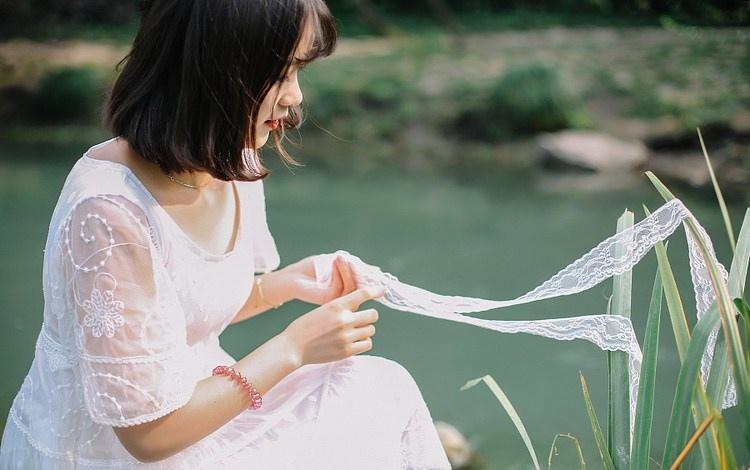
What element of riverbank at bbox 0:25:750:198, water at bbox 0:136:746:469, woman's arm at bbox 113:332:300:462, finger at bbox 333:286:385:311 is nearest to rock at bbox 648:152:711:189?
riverbank at bbox 0:25:750:198

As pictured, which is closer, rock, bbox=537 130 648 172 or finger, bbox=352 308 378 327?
finger, bbox=352 308 378 327

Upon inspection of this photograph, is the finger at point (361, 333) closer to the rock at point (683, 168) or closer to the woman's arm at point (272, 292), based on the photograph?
the woman's arm at point (272, 292)

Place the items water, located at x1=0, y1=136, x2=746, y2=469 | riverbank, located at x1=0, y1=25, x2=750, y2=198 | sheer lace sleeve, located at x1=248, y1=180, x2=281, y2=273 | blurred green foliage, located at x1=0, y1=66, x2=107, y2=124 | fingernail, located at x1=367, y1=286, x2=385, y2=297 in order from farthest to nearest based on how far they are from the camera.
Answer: blurred green foliage, located at x1=0, y1=66, x2=107, y2=124 < riverbank, located at x1=0, y1=25, x2=750, y2=198 < water, located at x1=0, y1=136, x2=746, y2=469 < sheer lace sleeve, located at x1=248, y1=180, x2=281, y2=273 < fingernail, located at x1=367, y1=286, x2=385, y2=297

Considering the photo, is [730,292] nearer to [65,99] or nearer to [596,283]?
[596,283]

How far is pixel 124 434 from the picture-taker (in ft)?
3.45

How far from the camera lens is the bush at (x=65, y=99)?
7465 millimetres

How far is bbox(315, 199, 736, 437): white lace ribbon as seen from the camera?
1245 millimetres

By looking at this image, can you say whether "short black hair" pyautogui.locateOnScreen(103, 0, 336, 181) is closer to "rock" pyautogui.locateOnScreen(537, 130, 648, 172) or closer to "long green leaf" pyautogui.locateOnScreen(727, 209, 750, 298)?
"long green leaf" pyautogui.locateOnScreen(727, 209, 750, 298)

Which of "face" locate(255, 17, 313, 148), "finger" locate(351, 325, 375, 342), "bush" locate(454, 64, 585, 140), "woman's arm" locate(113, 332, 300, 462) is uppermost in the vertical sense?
"face" locate(255, 17, 313, 148)

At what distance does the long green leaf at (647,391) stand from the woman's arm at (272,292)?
1.76 feet

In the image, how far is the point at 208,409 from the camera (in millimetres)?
1090

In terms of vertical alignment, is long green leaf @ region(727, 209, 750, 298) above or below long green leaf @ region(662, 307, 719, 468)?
above

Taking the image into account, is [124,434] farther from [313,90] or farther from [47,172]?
[313,90]

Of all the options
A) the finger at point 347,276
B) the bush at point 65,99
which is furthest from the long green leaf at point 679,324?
the bush at point 65,99
